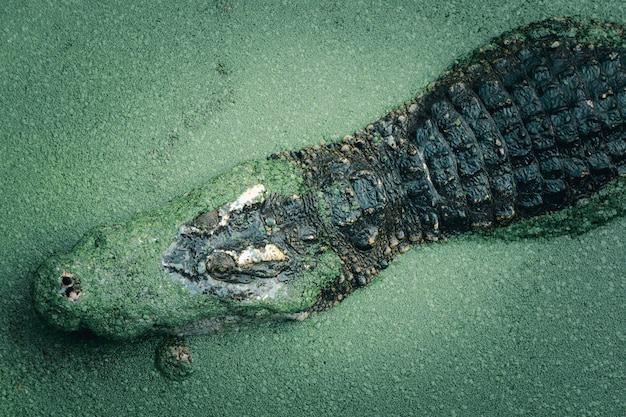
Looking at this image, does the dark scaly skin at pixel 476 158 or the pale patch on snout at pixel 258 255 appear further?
the dark scaly skin at pixel 476 158

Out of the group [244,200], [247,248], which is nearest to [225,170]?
[244,200]

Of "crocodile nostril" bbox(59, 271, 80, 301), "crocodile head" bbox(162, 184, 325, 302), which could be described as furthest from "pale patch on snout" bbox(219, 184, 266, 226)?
"crocodile nostril" bbox(59, 271, 80, 301)

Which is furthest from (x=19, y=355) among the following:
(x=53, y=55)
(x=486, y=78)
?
(x=486, y=78)

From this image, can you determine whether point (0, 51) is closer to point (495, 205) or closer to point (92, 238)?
point (92, 238)

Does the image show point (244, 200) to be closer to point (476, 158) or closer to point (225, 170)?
→ point (225, 170)

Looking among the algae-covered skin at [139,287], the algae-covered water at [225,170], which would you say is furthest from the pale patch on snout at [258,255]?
the algae-covered water at [225,170]

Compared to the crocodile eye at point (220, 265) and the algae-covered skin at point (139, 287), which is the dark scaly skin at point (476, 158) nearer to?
the algae-covered skin at point (139, 287)

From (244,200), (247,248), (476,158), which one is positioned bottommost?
(476,158)

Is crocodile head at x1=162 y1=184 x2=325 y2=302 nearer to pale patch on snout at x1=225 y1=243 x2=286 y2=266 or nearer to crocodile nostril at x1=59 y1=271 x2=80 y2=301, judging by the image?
pale patch on snout at x1=225 y1=243 x2=286 y2=266
